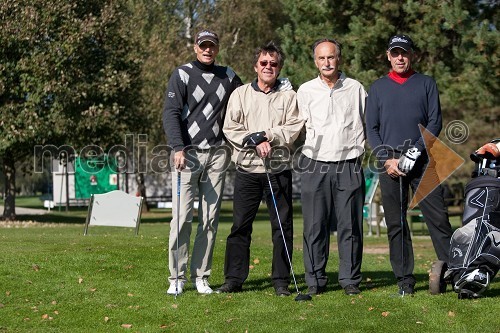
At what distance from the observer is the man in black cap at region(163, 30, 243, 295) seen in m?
8.50

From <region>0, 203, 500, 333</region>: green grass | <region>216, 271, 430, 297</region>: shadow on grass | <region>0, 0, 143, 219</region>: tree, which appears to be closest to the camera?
<region>0, 203, 500, 333</region>: green grass

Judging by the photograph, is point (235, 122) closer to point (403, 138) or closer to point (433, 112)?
point (403, 138)

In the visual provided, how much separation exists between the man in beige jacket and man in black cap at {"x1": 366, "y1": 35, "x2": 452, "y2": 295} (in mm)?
778

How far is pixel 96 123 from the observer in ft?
92.4

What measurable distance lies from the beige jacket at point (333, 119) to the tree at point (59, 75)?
1989cm

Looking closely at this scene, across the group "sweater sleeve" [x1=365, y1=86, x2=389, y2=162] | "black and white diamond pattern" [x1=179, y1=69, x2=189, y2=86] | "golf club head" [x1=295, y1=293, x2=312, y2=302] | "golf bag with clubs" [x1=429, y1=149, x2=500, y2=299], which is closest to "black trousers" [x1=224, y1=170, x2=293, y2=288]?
"golf club head" [x1=295, y1=293, x2=312, y2=302]

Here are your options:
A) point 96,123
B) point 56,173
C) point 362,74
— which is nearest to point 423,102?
point 362,74

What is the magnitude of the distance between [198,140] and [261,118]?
634 mm

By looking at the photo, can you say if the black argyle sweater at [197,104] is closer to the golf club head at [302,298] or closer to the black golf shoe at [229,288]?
the black golf shoe at [229,288]

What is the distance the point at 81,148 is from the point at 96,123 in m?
2.24

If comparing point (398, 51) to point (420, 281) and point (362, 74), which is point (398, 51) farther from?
point (362, 74)

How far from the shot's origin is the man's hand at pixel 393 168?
813 cm

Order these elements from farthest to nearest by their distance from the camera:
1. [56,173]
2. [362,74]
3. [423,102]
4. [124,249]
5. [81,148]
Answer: [56,173], [81,148], [362,74], [124,249], [423,102]

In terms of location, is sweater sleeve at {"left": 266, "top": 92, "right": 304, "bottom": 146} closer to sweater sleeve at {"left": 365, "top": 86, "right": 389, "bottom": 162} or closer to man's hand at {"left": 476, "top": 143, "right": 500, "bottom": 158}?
sweater sleeve at {"left": 365, "top": 86, "right": 389, "bottom": 162}
